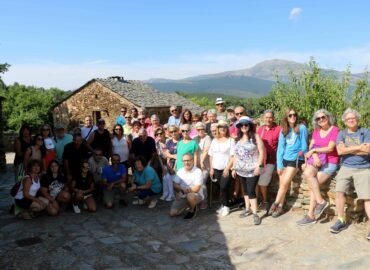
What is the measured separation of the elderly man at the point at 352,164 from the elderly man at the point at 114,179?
4.31 metres

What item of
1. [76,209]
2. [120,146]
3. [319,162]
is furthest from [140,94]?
[319,162]

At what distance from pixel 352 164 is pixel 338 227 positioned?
1018 mm

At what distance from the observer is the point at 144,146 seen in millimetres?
7762

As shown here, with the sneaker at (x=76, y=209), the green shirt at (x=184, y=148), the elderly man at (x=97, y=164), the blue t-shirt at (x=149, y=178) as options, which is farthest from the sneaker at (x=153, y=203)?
the sneaker at (x=76, y=209)

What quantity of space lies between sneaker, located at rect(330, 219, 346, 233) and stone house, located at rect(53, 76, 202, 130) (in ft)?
74.2

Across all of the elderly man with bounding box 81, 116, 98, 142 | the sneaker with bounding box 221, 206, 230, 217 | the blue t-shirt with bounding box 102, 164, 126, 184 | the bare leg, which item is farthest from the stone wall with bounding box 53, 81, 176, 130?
the bare leg

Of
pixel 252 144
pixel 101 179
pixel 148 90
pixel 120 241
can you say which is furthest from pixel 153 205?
pixel 148 90

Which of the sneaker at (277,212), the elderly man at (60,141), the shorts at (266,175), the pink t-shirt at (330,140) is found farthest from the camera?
the elderly man at (60,141)

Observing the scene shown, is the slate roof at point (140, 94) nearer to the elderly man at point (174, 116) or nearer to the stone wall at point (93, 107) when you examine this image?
the stone wall at point (93, 107)

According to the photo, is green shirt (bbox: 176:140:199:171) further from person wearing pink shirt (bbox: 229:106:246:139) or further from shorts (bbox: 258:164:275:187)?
shorts (bbox: 258:164:275:187)

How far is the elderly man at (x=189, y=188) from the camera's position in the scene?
672cm

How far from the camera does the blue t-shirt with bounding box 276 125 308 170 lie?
19.8 ft

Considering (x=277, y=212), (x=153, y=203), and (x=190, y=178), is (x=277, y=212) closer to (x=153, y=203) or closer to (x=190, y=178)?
(x=190, y=178)

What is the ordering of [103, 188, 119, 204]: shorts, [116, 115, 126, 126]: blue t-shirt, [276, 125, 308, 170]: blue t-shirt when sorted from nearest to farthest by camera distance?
[276, 125, 308, 170]: blue t-shirt < [103, 188, 119, 204]: shorts < [116, 115, 126, 126]: blue t-shirt
